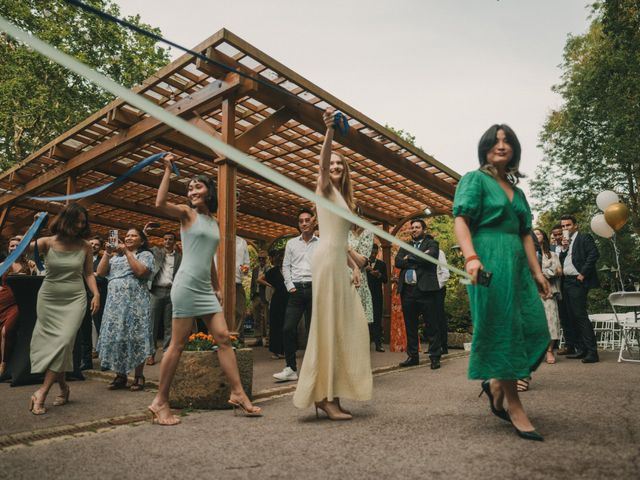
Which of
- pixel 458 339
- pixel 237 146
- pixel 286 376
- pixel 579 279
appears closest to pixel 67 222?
pixel 237 146

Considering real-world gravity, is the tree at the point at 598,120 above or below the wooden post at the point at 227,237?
above

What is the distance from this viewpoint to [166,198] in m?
3.37

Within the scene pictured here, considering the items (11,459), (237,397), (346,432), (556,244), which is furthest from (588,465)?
(556,244)

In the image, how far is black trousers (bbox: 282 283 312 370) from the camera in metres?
5.35

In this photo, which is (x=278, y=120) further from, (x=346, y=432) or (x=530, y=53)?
(x=346, y=432)

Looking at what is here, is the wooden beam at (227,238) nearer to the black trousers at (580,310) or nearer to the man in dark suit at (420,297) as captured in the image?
the man in dark suit at (420,297)

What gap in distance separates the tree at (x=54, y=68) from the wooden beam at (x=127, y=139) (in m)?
6.67

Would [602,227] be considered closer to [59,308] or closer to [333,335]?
[333,335]

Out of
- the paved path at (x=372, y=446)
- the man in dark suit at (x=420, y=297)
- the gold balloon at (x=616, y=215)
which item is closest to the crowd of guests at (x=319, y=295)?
the paved path at (x=372, y=446)

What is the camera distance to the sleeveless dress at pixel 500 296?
8.95ft

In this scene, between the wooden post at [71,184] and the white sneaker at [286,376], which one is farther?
the wooden post at [71,184]

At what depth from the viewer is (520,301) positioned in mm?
2809

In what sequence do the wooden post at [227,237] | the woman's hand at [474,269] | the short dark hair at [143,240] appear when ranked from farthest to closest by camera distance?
the short dark hair at [143,240], the wooden post at [227,237], the woman's hand at [474,269]

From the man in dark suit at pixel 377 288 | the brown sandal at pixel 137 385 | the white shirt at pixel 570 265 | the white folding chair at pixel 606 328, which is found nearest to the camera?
the brown sandal at pixel 137 385
